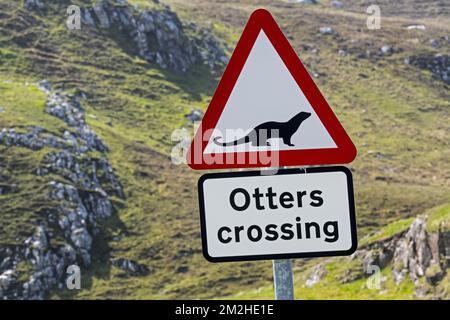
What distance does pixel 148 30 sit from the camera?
154 metres

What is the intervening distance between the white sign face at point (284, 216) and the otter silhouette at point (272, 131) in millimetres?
210

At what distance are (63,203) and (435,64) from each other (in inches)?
3933

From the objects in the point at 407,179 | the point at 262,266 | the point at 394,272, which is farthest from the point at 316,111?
the point at 407,179

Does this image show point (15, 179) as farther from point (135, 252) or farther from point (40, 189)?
point (135, 252)

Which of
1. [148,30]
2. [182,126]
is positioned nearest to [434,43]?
[148,30]

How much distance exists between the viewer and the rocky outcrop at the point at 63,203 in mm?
81000

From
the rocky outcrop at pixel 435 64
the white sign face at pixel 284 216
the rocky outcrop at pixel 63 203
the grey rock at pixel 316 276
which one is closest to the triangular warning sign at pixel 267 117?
the white sign face at pixel 284 216

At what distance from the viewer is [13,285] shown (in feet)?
258

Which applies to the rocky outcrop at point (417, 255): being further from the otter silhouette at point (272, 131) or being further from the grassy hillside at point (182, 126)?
the otter silhouette at point (272, 131)

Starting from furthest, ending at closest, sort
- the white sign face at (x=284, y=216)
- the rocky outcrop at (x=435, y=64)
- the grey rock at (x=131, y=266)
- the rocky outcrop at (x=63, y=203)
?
the rocky outcrop at (x=435, y=64), the grey rock at (x=131, y=266), the rocky outcrop at (x=63, y=203), the white sign face at (x=284, y=216)

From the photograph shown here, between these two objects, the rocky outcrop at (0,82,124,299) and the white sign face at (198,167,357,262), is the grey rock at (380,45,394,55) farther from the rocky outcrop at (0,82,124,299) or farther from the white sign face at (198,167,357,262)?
the white sign face at (198,167,357,262)

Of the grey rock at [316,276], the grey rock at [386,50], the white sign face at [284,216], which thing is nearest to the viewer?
the white sign face at [284,216]

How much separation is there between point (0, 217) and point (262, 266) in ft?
91.1

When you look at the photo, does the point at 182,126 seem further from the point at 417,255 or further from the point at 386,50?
the point at 417,255
